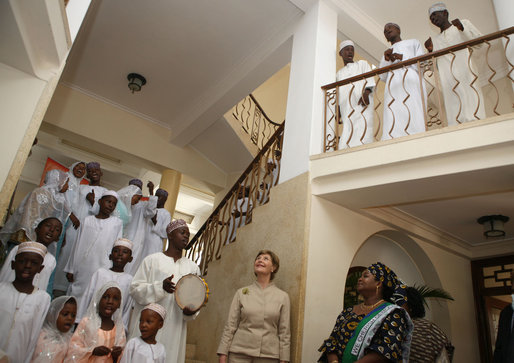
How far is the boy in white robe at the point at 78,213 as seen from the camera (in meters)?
4.63

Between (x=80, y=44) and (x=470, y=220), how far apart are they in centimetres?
737

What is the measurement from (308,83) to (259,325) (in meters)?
3.42

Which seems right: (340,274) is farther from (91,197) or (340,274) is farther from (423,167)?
(91,197)

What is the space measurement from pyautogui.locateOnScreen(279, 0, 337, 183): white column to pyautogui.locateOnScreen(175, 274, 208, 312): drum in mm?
2306

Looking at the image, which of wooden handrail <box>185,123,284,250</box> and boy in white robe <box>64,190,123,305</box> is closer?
boy in white robe <box>64,190,123,305</box>

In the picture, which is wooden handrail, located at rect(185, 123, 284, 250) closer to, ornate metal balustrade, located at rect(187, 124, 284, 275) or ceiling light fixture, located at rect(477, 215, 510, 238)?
ornate metal balustrade, located at rect(187, 124, 284, 275)

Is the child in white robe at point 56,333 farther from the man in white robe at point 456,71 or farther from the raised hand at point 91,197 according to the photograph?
the man in white robe at point 456,71

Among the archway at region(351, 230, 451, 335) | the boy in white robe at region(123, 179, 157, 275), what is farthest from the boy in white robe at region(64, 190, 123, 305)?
the archway at region(351, 230, 451, 335)

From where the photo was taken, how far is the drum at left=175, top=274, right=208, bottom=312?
3424 mm

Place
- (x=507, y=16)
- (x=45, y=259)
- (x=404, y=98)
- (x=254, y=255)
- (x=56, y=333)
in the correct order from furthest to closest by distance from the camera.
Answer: (x=254, y=255), (x=404, y=98), (x=507, y=16), (x=45, y=259), (x=56, y=333)

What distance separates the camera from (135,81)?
8.42m

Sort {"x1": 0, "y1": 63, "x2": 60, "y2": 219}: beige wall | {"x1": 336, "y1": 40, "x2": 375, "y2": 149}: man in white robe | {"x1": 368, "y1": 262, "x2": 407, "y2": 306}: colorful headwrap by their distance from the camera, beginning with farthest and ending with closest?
{"x1": 336, "y1": 40, "x2": 375, "y2": 149}: man in white robe → {"x1": 0, "y1": 63, "x2": 60, "y2": 219}: beige wall → {"x1": 368, "y1": 262, "x2": 407, "y2": 306}: colorful headwrap

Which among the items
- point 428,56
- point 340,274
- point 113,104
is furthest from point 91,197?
point 113,104

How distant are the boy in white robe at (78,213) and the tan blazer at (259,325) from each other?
1955 mm
